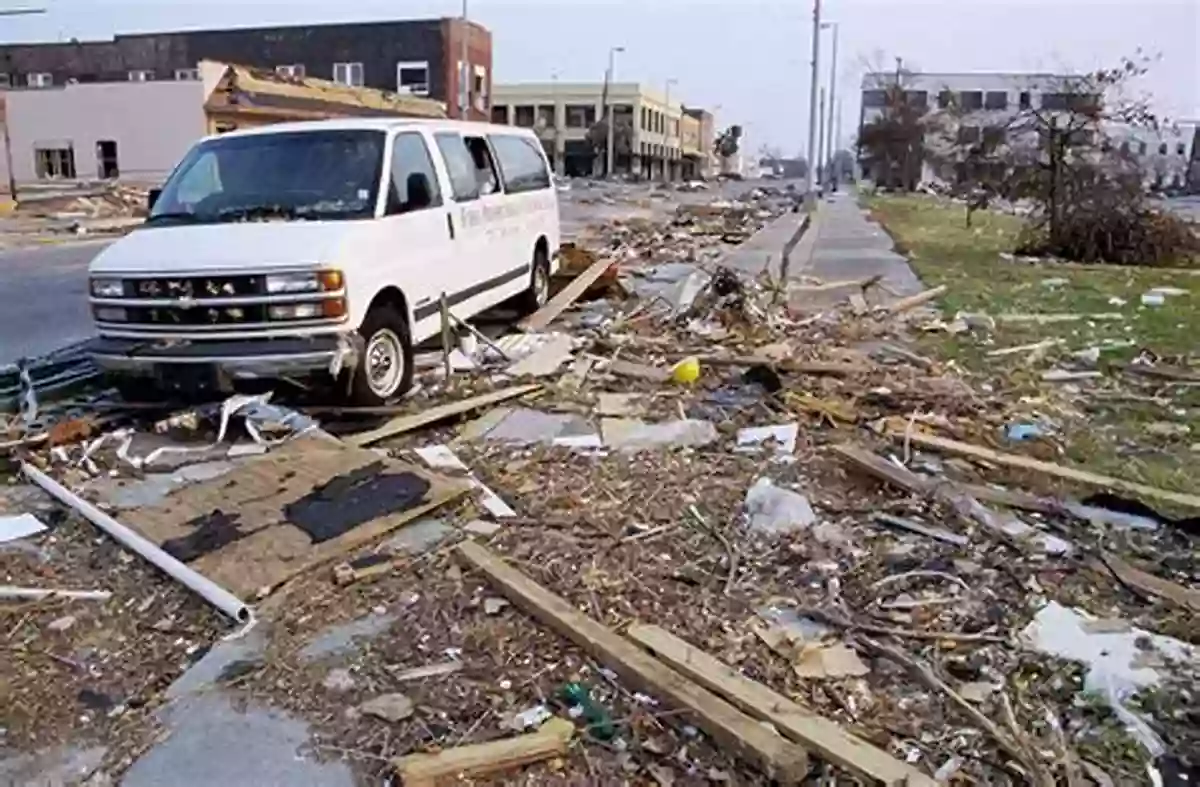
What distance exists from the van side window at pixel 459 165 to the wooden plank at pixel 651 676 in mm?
5101

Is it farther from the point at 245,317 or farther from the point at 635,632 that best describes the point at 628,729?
the point at 245,317

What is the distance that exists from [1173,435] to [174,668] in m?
6.39

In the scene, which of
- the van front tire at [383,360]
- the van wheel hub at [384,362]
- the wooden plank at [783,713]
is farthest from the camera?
the van wheel hub at [384,362]

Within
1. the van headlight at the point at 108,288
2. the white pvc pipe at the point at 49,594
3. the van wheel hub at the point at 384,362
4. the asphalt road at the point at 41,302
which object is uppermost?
the van headlight at the point at 108,288

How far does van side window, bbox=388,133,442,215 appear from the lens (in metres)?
7.88

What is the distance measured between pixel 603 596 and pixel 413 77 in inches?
2246

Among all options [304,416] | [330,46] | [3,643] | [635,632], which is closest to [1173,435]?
[635,632]

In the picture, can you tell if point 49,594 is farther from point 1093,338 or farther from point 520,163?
point 1093,338

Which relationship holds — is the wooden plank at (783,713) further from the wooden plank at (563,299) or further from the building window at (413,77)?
the building window at (413,77)

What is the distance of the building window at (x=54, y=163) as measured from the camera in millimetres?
43844

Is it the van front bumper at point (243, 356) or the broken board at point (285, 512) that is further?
the van front bumper at point (243, 356)

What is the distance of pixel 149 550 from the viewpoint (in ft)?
15.7

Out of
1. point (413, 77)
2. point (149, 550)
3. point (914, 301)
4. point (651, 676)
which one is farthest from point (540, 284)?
point (413, 77)

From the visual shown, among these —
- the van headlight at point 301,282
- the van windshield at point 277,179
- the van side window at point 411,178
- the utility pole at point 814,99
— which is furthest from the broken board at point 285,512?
the utility pole at point 814,99
